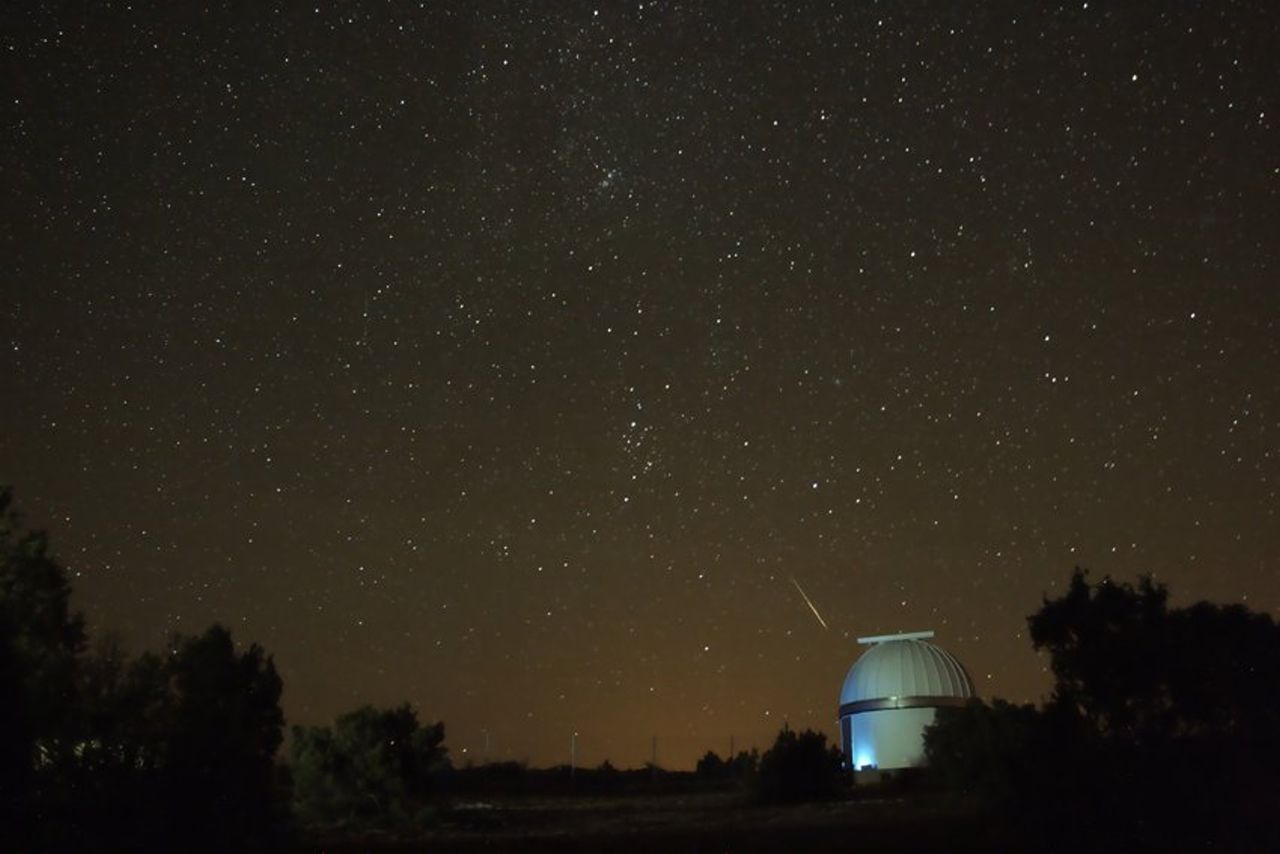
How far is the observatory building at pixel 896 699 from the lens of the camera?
2105 inches

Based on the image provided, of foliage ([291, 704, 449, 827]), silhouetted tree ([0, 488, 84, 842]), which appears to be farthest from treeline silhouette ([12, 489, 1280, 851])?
foliage ([291, 704, 449, 827])

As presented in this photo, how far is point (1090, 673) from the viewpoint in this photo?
25875 mm

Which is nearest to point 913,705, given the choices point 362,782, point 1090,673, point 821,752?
point 821,752

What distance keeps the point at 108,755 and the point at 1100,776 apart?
15.8 meters

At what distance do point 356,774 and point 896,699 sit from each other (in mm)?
22074

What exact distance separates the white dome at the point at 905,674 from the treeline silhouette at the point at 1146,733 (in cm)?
2675

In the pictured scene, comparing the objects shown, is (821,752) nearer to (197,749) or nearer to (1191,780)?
(1191,780)

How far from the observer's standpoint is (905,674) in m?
54.9

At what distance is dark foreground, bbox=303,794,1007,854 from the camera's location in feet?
97.3

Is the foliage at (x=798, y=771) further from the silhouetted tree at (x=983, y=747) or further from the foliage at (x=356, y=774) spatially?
the foliage at (x=356, y=774)

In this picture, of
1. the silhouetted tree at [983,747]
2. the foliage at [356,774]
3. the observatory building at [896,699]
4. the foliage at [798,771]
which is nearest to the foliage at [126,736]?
the silhouetted tree at [983,747]

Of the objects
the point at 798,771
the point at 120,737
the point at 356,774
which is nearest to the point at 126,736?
the point at 120,737

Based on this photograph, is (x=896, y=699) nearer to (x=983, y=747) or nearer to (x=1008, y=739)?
(x=983, y=747)

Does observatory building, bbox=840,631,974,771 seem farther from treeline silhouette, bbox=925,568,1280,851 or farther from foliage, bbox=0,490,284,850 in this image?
foliage, bbox=0,490,284,850
